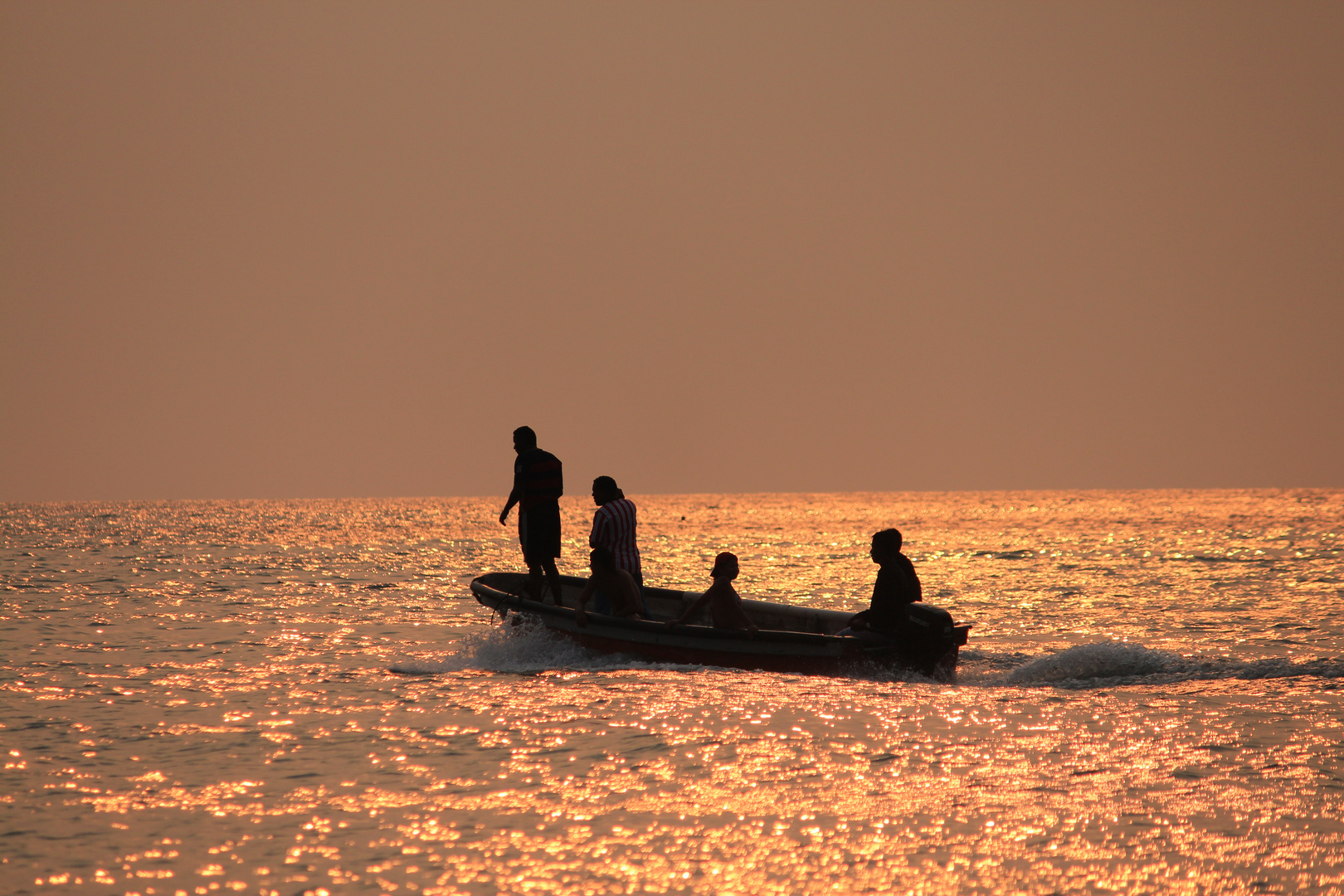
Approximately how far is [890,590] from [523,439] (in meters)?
5.04

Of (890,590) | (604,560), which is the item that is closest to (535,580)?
(604,560)

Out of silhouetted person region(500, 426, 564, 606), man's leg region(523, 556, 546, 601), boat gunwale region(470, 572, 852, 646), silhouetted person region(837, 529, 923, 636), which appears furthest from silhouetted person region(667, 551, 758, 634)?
man's leg region(523, 556, 546, 601)

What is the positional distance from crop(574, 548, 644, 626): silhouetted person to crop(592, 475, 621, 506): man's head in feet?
2.19

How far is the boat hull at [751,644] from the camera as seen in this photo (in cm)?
1408

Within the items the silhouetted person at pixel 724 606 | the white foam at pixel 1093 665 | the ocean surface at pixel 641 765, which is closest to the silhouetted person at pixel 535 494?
the ocean surface at pixel 641 765

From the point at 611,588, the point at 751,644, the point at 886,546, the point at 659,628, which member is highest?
the point at 886,546

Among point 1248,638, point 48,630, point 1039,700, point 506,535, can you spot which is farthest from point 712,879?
point 506,535

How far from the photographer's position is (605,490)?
14.6 m

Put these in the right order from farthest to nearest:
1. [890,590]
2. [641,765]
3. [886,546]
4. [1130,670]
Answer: [1130,670], [890,590], [886,546], [641,765]

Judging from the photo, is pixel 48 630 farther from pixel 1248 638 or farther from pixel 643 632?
pixel 1248 638

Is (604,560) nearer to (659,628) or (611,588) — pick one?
(611,588)

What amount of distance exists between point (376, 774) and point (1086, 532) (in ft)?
274

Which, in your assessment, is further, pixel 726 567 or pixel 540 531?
pixel 540 531

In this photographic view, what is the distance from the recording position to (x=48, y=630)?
21.2 m
